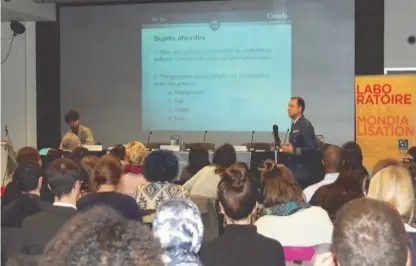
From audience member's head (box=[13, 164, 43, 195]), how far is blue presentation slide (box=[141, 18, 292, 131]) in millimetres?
5350

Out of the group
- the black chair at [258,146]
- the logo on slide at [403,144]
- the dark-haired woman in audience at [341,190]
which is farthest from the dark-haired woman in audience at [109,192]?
the logo on slide at [403,144]

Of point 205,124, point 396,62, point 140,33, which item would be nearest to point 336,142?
point 396,62

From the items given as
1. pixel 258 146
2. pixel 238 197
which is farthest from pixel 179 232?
pixel 258 146

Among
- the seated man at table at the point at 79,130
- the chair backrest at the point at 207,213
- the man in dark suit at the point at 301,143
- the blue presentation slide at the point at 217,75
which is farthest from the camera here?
the blue presentation slide at the point at 217,75

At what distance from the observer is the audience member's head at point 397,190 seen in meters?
2.55

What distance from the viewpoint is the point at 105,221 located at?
90 centimetres

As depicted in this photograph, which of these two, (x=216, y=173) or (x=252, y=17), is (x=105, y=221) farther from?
(x=252, y=17)

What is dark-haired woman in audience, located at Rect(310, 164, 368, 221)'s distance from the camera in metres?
3.07

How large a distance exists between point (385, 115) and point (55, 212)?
18.3 feet

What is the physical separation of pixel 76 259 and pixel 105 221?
7 centimetres

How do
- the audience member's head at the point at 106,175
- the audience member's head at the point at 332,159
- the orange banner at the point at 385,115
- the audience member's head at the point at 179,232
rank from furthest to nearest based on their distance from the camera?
the orange banner at the point at 385,115, the audience member's head at the point at 332,159, the audience member's head at the point at 106,175, the audience member's head at the point at 179,232

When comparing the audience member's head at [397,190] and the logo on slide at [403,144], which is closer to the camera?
the audience member's head at [397,190]

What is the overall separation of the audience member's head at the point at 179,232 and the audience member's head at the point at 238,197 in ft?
1.89

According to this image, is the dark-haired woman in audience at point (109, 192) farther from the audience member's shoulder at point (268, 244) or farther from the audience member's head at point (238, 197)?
the audience member's shoulder at point (268, 244)
